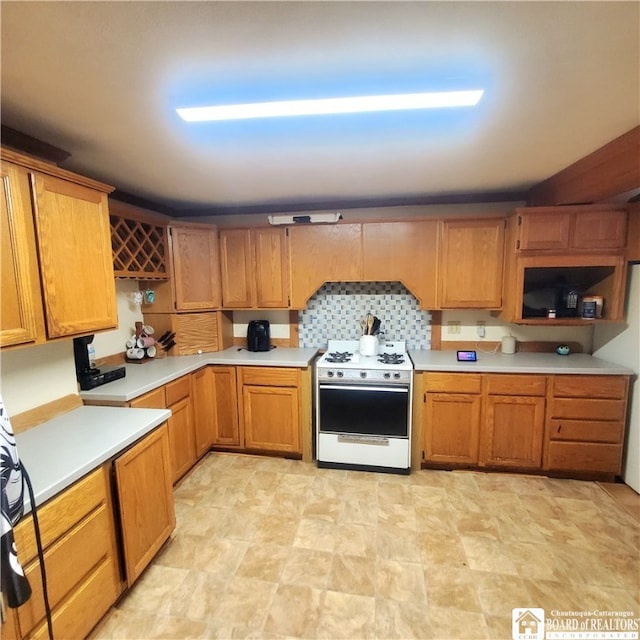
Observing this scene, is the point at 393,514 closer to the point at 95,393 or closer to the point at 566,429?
the point at 566,429

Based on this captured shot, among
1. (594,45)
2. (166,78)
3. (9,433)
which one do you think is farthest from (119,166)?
(594,45)

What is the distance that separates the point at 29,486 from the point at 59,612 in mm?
585

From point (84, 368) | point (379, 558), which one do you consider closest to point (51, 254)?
point (84, 368)

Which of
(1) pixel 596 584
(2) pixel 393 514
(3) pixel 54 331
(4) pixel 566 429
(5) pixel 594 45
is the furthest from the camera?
(4) pixel 566 429

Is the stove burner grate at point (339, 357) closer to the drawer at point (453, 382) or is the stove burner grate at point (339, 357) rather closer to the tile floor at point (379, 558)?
the drawer at point (453, 382)

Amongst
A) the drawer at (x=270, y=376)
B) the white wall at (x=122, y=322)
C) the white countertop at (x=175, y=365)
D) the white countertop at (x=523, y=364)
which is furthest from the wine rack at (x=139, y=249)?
the white countertop at (x=523, y=364)

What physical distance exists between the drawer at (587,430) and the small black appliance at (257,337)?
2.49 m

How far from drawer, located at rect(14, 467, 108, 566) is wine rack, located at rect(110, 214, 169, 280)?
1.50 metres

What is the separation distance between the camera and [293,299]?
3.07 m

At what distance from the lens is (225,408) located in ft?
9.78

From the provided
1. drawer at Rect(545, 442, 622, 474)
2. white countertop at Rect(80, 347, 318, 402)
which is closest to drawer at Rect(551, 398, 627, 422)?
drawer at Rect(545, 442, 622, 474)

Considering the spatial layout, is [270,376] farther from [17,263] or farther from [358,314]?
[17,263]

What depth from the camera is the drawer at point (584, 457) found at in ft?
8.20

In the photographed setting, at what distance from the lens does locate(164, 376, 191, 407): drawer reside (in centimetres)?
244
